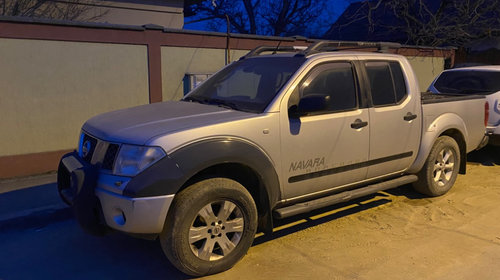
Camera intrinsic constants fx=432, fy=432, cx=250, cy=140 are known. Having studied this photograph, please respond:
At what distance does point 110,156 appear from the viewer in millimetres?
3561

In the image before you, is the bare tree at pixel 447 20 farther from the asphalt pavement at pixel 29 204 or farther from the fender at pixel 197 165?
the fender at pixel 197 165

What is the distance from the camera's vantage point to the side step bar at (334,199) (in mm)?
4105

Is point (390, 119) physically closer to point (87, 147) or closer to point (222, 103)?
point (222, 103)

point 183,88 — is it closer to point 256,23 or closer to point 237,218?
point 237,218

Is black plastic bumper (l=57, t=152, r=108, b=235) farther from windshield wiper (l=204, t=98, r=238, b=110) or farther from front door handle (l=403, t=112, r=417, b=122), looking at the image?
front door handle (l=403, t=112, r=417, b=122)

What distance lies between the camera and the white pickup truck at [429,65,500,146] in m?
7.32

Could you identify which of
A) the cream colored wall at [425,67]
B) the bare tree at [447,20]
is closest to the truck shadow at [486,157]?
the cream colored wall at [425,67]

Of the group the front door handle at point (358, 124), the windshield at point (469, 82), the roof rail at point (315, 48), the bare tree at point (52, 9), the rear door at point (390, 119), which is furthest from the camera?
the bare tree at point (52, 9)

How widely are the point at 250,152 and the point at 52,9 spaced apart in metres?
8.43

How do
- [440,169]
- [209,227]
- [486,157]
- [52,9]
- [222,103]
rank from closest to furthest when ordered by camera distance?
1. [209,227]
2. [222,103]
3. [440,169]
4. [486,157]
5. [52,9]

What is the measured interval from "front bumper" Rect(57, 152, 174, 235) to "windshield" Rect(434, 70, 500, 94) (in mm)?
6594

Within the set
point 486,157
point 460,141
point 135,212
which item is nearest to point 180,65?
point 460,141

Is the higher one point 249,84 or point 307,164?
point 249,84

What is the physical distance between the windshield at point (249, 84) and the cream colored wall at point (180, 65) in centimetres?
306
